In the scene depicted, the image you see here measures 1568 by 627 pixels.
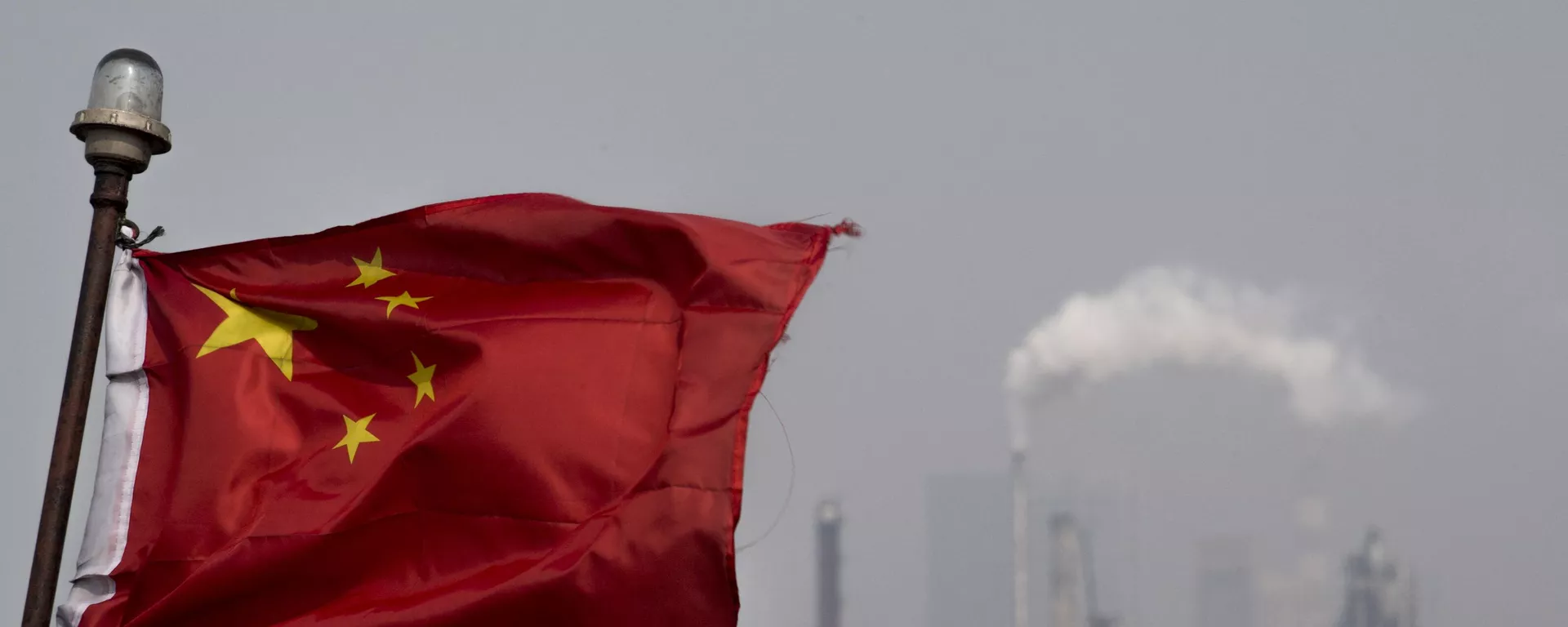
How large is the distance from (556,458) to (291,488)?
183 centimetres

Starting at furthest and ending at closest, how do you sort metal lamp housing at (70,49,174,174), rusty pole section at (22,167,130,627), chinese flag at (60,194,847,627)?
1. chinese flag at (60,194,847,627)
2. metal lamp housing at (70,49,174,174)
3. rusty pole section at (22,167,130,627)

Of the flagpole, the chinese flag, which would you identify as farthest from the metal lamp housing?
the chinese flag

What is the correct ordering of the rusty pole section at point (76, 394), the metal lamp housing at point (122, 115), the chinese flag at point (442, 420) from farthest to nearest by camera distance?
the chinese flag at point (442, 420), the metal lamp housing at point (122, 115), the rusty pole section at point (76, 394)

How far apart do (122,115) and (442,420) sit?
283 cm

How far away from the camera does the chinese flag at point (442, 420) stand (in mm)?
10141

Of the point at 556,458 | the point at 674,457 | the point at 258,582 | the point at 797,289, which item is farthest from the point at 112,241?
the point at 797,289

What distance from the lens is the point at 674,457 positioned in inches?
412

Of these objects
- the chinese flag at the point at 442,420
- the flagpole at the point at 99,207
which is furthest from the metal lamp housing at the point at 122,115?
the chinese flag at the point at 442,420

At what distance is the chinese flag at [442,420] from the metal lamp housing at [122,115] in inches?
45.1

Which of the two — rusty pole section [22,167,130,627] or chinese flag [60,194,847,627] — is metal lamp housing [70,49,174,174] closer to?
rusty pole section [22,167,130,627]

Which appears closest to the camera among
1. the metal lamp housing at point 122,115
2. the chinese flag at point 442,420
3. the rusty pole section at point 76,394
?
the rusty pole section at point 76,394

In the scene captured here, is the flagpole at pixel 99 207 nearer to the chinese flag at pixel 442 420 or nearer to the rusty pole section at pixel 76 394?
the rusty pole section at pixel 76 394

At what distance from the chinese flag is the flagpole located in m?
0.89

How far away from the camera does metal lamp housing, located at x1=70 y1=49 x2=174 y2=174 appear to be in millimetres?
9789
